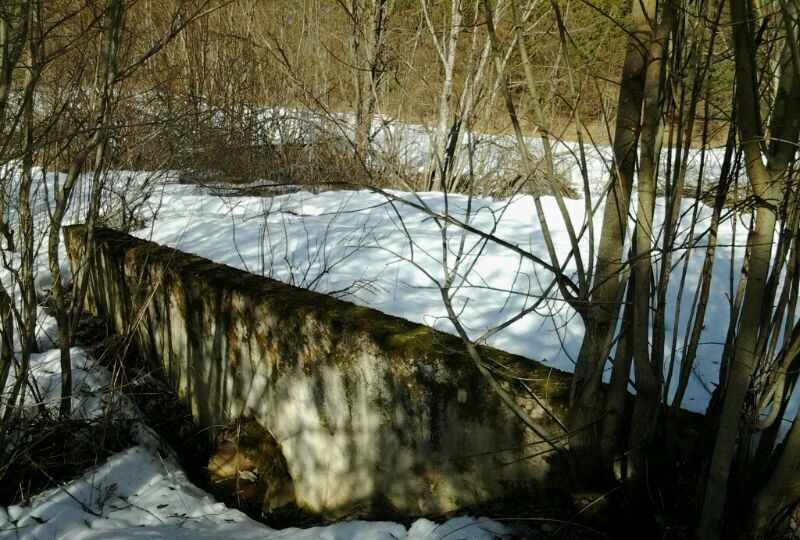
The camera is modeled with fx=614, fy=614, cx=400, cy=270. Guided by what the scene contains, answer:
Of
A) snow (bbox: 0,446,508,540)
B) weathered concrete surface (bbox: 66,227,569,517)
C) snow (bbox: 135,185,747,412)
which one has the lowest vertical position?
snow (bbox: 0,446,508,540)

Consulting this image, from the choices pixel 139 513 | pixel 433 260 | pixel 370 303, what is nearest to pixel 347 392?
pixel 370 303

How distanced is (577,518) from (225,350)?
213cm

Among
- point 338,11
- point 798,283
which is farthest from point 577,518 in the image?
point 338,11

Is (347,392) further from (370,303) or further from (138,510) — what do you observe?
(138,510)

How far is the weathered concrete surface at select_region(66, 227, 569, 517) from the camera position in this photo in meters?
2.05

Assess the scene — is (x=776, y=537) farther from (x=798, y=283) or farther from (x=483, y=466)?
(x=483, y=466)

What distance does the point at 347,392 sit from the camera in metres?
2.55

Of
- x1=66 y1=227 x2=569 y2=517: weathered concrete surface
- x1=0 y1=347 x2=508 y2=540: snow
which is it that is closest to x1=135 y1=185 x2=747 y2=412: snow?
x1=66 y1=227 x2=569 y2=517: weathered concrete surface

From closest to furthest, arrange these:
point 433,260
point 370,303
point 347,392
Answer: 1. point 347,392
2. point 370,303
3. point 433,260

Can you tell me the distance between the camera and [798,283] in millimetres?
1526

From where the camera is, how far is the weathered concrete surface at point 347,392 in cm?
205

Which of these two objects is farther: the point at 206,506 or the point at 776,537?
the point at 206,506

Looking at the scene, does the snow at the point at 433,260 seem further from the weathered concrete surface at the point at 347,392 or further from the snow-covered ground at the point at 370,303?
the weathered concrete surface at the point at 347,392

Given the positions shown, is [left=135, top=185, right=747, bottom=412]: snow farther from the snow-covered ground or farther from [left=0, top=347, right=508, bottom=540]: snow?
[left=0, top=347, right=508, bottom=540]: snow
